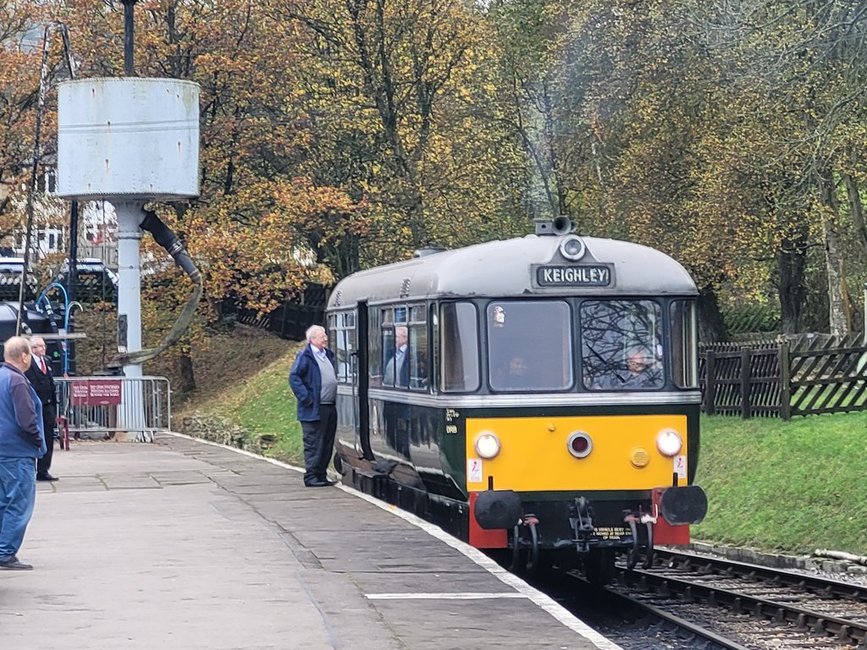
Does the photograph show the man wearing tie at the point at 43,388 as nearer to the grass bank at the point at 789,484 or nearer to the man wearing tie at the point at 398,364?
the man wearing tie at the point at 398,364

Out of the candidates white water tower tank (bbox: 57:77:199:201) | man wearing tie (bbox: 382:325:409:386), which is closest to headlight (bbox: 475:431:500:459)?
man wearing tie (bbox: 382:325:409:386)

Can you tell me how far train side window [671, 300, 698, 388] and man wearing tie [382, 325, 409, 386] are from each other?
2.65 metres

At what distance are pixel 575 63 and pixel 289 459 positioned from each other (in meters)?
12.8

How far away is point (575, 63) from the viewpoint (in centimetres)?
3712

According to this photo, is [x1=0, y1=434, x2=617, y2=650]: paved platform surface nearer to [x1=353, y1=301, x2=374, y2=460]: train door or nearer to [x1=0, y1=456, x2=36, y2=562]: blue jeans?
[x1=0, y1=456, x2=36, y2=562]: blue jeans

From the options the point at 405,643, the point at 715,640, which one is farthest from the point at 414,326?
the point at 405,643

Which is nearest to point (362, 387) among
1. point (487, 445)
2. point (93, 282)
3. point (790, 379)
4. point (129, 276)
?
point (487, 445)

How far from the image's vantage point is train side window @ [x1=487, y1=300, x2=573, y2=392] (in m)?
13.5

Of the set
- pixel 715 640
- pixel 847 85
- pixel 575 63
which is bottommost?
pixel 715 640

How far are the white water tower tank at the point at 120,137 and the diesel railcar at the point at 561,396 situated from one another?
1451cm

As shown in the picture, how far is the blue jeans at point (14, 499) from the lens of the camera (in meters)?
11.0

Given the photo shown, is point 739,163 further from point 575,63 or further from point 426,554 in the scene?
point 426,554

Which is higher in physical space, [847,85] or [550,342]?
[847,85]

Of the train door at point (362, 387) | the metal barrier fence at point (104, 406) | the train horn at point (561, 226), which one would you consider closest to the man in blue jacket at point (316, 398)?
the train door at point (362, 387)
